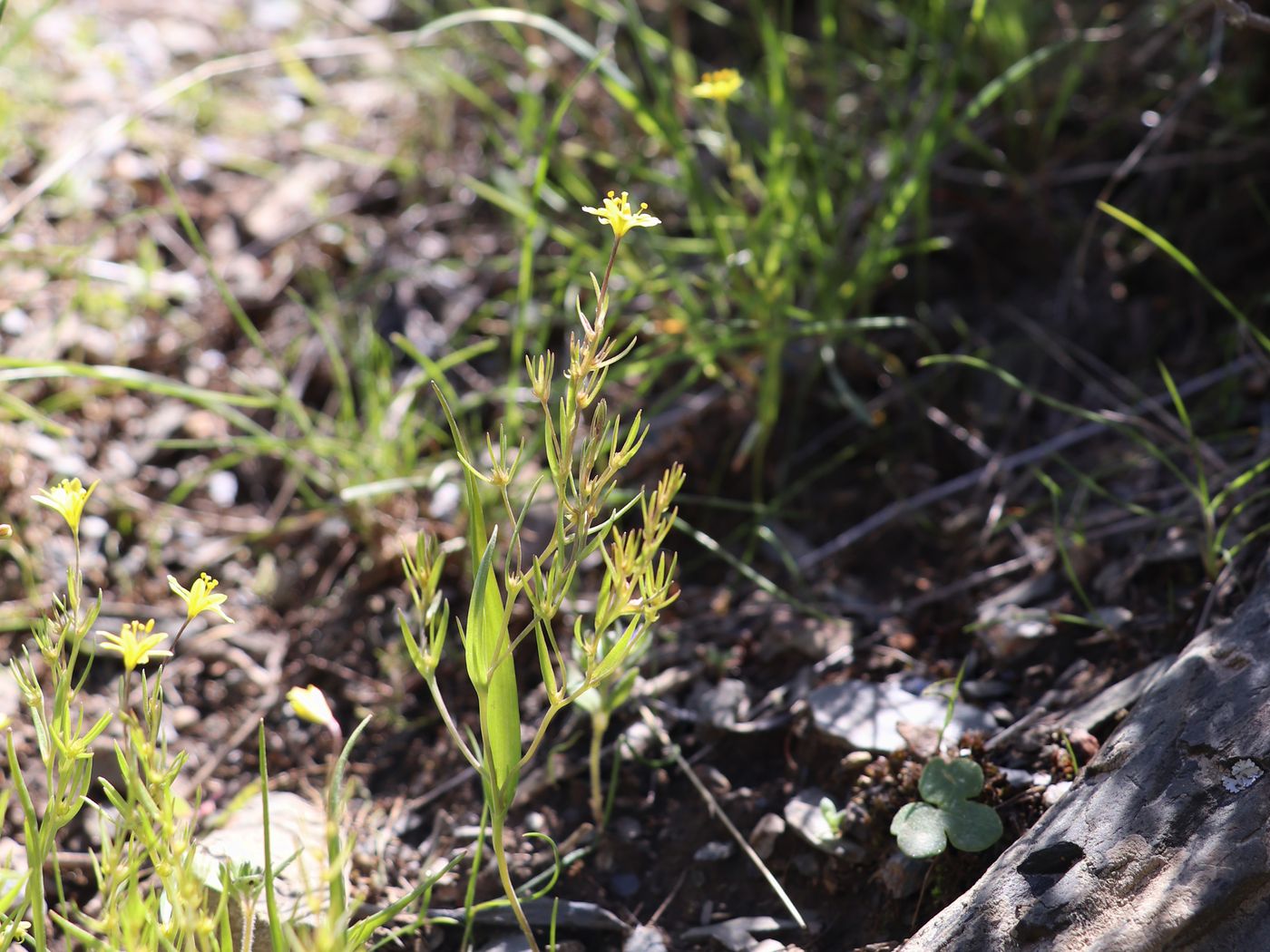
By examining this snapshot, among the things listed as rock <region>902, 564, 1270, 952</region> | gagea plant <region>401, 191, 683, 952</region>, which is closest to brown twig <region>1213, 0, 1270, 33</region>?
rock <region>902, 564, 1270, 952</region>

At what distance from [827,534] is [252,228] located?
1905 mm

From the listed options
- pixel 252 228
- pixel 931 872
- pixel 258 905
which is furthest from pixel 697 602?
pixel 252 228

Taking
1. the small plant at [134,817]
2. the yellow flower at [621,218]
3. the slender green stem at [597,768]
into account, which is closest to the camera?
the small plant at [134,817]

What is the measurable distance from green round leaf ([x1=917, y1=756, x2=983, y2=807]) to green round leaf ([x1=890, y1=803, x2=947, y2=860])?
0.7 inches

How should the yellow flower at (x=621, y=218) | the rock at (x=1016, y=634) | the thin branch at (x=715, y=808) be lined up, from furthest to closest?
the rock at (x=1016, y=634), the thin branch at (x=715, y=808), the yellow flower at (x=621, y=218)

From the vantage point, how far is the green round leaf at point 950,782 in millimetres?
1487

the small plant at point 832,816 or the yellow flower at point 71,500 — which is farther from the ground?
the yellow flower at point 71,500

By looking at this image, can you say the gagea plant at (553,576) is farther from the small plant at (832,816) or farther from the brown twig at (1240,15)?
the brown twig at (1240,15)

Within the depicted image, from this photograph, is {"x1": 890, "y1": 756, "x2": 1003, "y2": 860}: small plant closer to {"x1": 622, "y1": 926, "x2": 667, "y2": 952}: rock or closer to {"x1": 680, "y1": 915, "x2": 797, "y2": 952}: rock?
{"x1": 680, "y1": 915, "x2": 797, "y2": 952}: rock

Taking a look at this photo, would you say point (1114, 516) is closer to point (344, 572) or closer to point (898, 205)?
point (898, 205)

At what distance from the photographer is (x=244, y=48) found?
378 cm

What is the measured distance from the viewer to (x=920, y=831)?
145 centimetres

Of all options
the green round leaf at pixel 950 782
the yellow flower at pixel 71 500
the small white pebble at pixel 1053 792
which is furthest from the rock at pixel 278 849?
the small white pebble at pixel 1053 792

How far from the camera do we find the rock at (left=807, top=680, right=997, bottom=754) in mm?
1674
